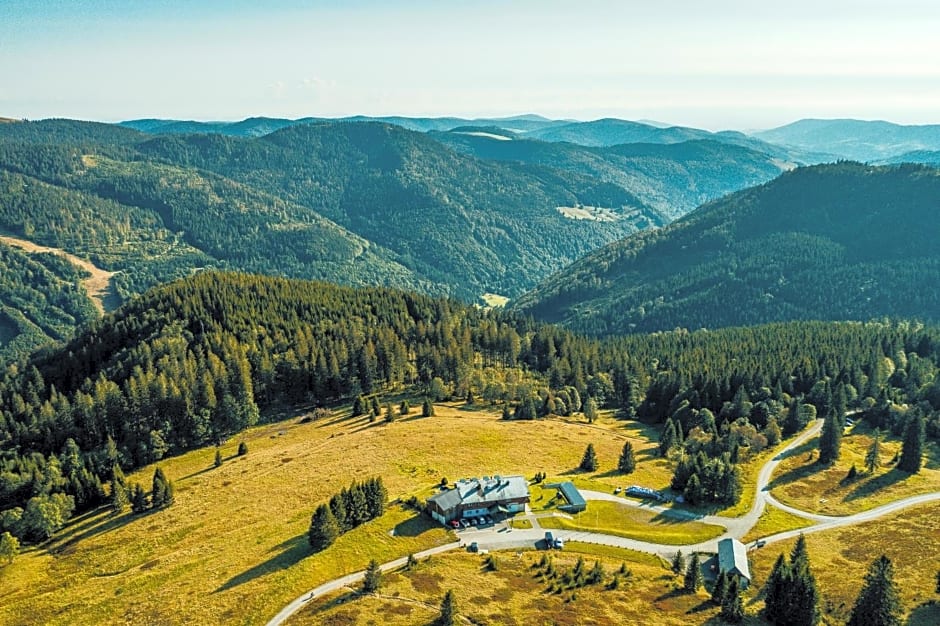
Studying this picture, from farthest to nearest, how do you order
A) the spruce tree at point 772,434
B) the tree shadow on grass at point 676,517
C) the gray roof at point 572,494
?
the spruce tree at point 772,434 < the gray roof at point 572,494 < the tree shadow on grass at point 676,517

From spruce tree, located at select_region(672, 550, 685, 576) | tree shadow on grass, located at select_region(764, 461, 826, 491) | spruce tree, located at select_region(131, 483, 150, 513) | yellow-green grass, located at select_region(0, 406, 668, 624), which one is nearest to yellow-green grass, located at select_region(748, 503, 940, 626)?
spruce tree, located at select_region(672, 550, 685, 576)

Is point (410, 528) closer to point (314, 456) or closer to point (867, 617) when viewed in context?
point (314, 456)

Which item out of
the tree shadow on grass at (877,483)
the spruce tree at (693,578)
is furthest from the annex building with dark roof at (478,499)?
the tree shadow on grass at (877,483)

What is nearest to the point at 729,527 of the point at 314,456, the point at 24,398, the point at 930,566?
the point at 930,566

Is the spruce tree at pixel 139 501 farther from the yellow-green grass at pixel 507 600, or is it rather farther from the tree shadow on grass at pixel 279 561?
the yellow-green grass at pixel 507 600

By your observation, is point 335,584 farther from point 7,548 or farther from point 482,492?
point 7,548

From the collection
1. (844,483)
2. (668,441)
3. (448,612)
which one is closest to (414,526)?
(448,612)
